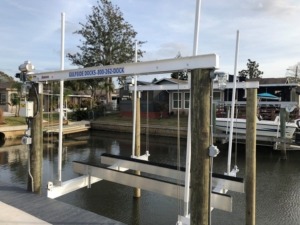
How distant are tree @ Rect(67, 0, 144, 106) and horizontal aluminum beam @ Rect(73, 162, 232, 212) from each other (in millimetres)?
27470

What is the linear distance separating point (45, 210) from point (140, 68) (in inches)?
110

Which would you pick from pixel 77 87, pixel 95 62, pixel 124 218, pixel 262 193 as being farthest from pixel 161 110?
pixel 124 218

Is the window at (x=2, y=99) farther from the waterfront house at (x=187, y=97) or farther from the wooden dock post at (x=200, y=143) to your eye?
the wooden dock post at (x=200, y=143)

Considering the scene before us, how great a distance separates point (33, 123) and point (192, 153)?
3.67 metres

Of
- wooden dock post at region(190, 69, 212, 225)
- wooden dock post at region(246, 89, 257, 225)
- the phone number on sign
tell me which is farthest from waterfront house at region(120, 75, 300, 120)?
wooden dock post at region(190, 69, 212, 225)

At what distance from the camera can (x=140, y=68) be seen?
4543 mm

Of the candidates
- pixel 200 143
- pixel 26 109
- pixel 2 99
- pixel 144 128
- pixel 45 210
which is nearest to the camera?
pixel 200 143

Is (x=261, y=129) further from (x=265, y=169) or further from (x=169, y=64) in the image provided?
(x=169, y=64)

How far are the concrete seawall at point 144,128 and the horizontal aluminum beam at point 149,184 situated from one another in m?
14.2

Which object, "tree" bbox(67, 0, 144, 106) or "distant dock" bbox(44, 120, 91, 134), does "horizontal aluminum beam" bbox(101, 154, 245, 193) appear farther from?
"tree" bbox(67, 0, 144, 106)

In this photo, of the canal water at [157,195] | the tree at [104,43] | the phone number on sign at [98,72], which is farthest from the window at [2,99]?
the phone number on sign at [98,72]

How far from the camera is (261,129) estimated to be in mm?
17062

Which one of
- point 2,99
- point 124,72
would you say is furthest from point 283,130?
point 2,99

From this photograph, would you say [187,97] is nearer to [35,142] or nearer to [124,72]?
[35,142]
